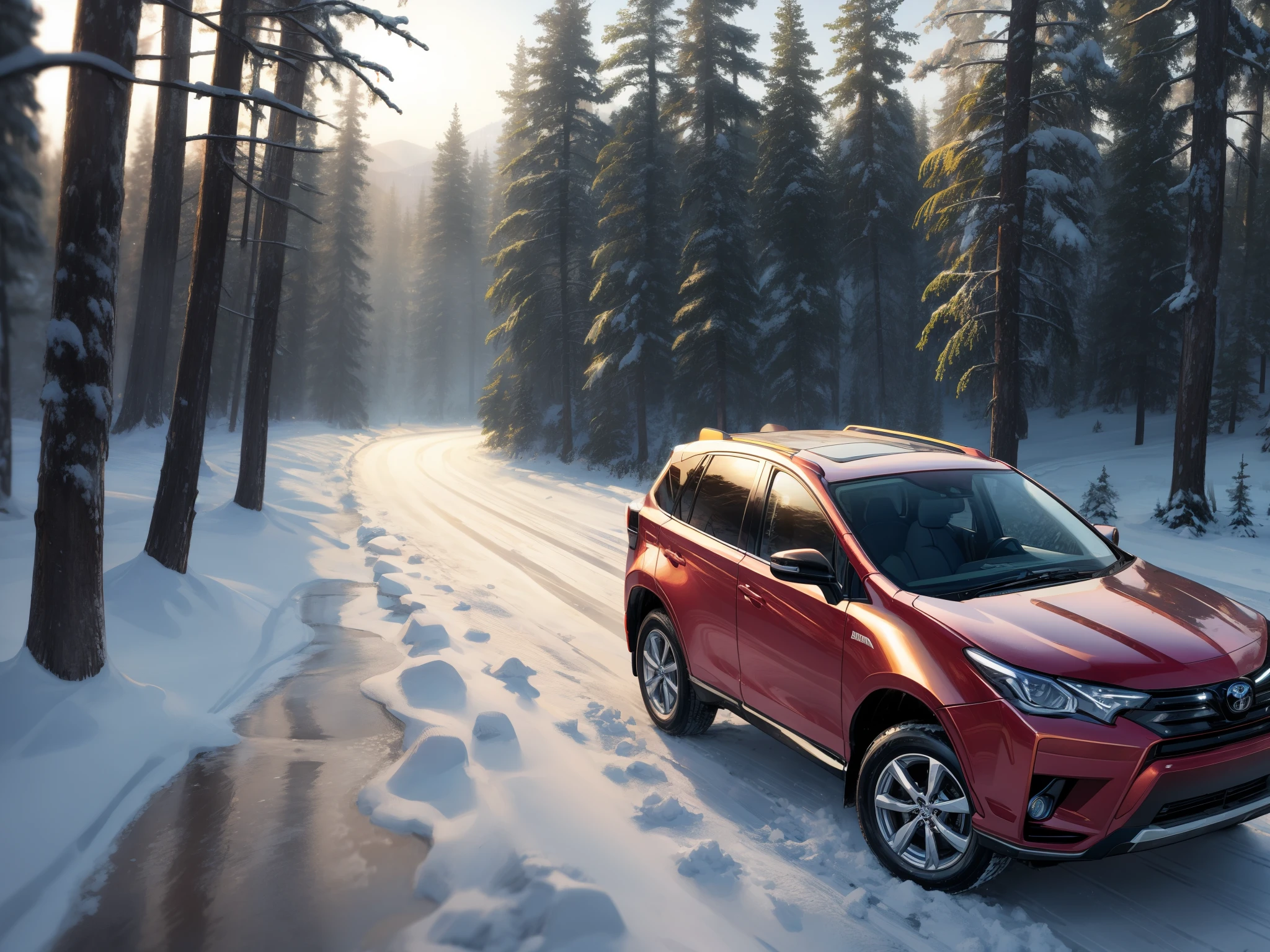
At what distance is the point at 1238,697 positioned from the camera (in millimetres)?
3453

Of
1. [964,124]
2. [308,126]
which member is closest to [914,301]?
[964,124]

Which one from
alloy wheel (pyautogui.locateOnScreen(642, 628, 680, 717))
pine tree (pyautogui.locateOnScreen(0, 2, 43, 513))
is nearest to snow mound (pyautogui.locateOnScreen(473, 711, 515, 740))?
alloy wheel (pyautogui.locateOnScreen(642, 628, 680, 717))

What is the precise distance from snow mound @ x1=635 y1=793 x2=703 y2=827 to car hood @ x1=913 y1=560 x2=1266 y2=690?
179 centimetres

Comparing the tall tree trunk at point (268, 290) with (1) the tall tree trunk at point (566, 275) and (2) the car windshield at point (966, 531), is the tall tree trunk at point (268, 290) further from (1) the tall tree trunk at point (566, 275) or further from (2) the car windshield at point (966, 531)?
(1) the tall tree trunk at point (566, 275)

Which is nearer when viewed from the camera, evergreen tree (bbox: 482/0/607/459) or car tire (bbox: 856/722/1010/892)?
car tire (bbox: 856/722/1010/892)

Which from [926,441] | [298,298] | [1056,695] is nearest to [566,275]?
[298,298]

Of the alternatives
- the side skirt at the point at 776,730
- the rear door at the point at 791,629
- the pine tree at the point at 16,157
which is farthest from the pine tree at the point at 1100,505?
the pine tree at the point at 16,157

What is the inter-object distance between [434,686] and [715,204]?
20.6 metres

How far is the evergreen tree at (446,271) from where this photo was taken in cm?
6322

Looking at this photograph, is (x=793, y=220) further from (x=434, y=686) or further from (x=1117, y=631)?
(x=1117, y=631)

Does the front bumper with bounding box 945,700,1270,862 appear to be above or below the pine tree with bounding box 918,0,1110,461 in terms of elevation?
below

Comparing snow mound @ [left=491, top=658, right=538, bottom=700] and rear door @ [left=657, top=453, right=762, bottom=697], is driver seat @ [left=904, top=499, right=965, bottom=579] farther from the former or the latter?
snow mound @ [left=491, top=658, right=538, bottom=700]

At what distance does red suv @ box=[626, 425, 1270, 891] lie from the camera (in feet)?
11.1

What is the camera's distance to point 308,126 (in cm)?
4078
